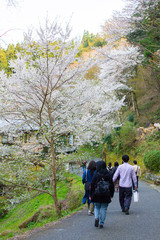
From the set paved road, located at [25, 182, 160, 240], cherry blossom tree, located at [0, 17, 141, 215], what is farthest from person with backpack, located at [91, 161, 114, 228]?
cherry blossom tree, located at [0, 17, 141, 215]

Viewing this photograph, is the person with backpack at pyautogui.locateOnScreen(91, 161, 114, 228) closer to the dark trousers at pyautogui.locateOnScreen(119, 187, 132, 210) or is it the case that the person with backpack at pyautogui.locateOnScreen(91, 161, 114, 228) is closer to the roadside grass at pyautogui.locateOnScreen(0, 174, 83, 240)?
the dark trousers at pyautogui.locateOnScreen(119, 187, 132, 210)

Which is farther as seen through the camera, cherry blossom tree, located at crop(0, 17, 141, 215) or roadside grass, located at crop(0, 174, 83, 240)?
roadside grass, located at crop(0, 174, 83, 240)

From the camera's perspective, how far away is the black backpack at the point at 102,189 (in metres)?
3.91

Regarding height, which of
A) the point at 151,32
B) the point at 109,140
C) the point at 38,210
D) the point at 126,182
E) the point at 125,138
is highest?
the point at 151,32

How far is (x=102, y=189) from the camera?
3.93 meters

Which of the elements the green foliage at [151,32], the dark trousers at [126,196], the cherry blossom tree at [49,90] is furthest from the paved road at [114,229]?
the green foliage at [151,32]

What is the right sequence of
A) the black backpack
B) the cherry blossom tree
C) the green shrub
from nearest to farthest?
Answer: 1. the black backpack
2. the cherry blossom tree
3. the green shrub

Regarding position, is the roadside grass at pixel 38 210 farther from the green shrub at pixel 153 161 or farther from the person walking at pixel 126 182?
the green shrub at pixel 153 161

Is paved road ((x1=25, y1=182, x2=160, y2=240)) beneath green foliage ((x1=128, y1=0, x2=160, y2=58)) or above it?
beneath

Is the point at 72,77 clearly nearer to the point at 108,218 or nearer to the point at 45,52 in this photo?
the point at 45,52

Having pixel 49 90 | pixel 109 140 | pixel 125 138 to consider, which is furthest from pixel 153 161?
pixel 109 140

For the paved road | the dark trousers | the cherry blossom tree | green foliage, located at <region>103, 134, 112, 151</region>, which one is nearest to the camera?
the paved road

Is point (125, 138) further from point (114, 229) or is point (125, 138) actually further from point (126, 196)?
point (114, 229)

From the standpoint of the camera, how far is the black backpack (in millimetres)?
3912
